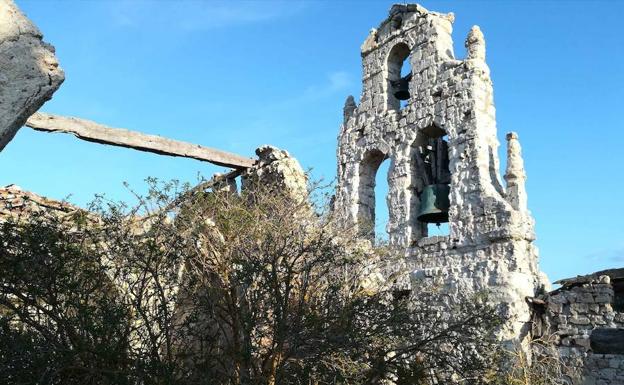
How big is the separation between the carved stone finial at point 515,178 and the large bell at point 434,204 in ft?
3.71

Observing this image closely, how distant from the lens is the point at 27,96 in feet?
7.21

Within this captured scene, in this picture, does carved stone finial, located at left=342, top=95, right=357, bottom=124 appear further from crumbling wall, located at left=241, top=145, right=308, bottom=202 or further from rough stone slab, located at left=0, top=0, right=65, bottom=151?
rough stone slab, located at left=0, top=0, right=65, bottom=151

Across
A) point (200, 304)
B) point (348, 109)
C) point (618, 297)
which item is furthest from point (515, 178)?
point (200, 304)

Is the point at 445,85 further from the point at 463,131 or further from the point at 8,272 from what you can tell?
the point at 8,272

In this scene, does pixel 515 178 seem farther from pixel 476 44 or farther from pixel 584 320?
pixel 476 44

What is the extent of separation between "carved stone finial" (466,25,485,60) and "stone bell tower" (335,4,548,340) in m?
0.02

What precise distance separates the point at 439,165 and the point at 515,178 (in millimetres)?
1557

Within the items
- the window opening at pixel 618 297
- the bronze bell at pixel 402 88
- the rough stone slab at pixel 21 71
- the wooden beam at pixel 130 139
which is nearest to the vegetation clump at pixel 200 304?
the wooden beam at pixel 130 139

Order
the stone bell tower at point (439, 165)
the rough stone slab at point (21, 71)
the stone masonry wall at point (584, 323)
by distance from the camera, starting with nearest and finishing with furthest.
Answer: the rough stone slab at point (21, 71), the stone masonry wall at point (584, 323), the stone bell tower at point (439, 165)

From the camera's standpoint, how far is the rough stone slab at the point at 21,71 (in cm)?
213

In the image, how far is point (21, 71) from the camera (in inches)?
88.4

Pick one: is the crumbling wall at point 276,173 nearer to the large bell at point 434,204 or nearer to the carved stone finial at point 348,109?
the large bell at point 434,204

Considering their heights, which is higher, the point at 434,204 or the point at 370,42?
the point at 370,42

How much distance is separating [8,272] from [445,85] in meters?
7.27
